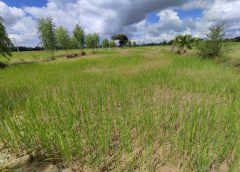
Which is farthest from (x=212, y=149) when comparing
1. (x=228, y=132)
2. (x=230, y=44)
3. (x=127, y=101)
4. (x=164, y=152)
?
(x=230, y=44)

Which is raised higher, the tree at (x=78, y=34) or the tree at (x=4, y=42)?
the tree at (x=78, y=34)

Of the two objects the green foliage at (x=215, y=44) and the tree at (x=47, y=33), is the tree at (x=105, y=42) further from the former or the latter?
the green foliage at (x=215, y=44)

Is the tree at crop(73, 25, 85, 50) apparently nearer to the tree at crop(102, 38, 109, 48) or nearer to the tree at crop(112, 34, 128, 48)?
the tree at crop(102, 38, 109, 48)

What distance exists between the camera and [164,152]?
7.70ft

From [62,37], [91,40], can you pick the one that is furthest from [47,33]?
[91,40]

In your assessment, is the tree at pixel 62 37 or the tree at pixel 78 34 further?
the tree at pixel 78 34

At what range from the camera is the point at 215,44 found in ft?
47.7

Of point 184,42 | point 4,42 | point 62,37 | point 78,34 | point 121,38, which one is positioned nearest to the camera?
point 4,42

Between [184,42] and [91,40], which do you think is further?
[91,40]

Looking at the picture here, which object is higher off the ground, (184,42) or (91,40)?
(91,40)

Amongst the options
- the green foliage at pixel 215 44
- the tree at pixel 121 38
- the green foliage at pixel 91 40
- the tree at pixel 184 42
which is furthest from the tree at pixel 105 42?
the green foliage at pixel 215 44

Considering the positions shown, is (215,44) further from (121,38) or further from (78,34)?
(121,38)

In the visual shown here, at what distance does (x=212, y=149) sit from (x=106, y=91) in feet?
11.0

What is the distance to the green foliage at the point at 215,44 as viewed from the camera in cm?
1424
